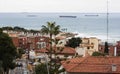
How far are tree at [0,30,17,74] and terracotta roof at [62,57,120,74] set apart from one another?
4724mm

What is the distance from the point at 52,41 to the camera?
69.0 feet

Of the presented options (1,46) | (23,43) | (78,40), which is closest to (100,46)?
(78,40)

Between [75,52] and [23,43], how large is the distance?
77.5 feet

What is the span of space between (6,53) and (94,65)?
24.0ft

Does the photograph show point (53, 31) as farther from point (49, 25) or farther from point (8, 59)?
point (8, 59)

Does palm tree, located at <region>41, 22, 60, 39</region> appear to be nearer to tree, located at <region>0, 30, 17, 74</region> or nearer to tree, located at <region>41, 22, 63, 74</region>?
tree, located at <region>41, 22, 63, 74</region>

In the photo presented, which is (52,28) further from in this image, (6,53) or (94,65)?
(6,53)

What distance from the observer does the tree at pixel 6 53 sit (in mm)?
30859

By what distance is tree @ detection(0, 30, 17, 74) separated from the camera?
101 feet

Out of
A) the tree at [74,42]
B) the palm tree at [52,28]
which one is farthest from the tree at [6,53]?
the tree at [74,42]

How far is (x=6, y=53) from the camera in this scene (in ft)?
103

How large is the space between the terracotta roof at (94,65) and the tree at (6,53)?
4.72m

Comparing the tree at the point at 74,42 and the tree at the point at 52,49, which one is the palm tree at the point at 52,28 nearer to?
the tree at the point at 52,49

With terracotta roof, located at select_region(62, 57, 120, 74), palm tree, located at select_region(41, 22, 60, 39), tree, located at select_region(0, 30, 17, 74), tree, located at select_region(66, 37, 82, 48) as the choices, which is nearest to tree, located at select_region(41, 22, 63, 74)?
palm tree, located at select_region(41, 22, 60, 39)
